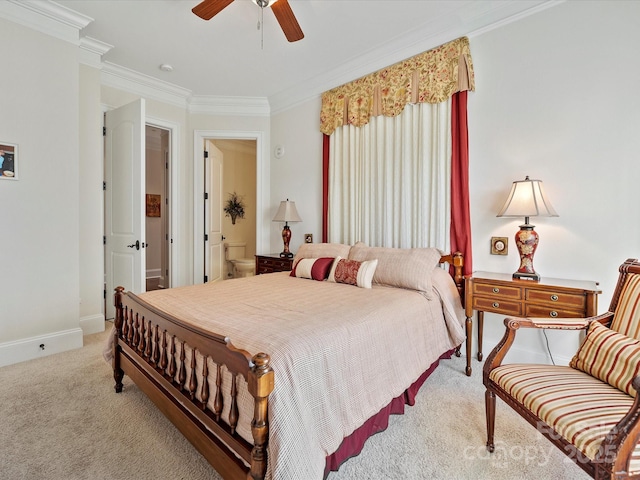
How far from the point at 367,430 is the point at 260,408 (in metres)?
0.81

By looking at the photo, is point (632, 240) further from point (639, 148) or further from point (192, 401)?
point (192, 401)

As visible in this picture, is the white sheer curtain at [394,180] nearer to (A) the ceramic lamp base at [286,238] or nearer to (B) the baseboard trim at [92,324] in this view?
(A) the ceramic lamp base at [286,238]

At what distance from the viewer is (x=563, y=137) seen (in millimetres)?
2348

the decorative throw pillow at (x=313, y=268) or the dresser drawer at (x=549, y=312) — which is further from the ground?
the decorative throw pillow at (x=313, y=268)

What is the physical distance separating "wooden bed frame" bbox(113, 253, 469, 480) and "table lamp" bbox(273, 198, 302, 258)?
2104 mm

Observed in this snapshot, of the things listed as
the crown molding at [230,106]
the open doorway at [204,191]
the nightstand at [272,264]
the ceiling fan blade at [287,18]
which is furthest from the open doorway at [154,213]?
the ceiling fan blade at [287,18]

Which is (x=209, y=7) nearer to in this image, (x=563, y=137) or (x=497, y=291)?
(x=563, y=137)

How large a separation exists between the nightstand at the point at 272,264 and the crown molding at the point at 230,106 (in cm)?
213

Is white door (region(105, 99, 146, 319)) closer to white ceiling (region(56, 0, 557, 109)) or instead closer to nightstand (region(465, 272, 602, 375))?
white ceiling (region(56, 0, 557, 109))

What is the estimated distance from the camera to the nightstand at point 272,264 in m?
3.83

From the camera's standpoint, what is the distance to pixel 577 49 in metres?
2.28

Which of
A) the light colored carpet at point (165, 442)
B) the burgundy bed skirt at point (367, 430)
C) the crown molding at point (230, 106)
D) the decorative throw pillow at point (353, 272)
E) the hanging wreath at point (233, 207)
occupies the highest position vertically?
the crown molding at point (230, 106)

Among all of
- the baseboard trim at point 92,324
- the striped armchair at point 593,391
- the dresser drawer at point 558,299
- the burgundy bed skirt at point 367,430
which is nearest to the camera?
the striped armchair at point 593,391

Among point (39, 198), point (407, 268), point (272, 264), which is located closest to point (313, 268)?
point (407, 268)
